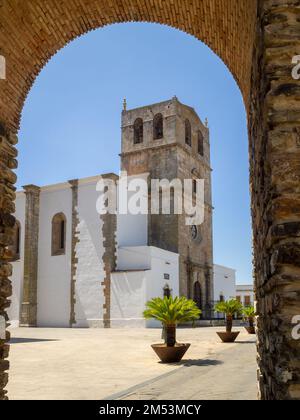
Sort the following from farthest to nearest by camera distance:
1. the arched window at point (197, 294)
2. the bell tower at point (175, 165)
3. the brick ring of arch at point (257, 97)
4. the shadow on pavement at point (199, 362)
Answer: the arched window at point (197, 294)
the bell tower at point (175, 165)
the shadow on pavement at point (199, 362)
the brick ring of arch at point (257, 97)

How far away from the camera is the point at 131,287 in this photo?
25.1 meters

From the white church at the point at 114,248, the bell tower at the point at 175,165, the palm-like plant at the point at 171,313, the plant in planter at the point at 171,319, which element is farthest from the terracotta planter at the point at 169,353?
the bell tower at the point at 175,165

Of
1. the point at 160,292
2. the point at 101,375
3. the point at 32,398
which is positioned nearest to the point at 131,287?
the point at 160,292

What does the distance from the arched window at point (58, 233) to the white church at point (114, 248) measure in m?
0.06

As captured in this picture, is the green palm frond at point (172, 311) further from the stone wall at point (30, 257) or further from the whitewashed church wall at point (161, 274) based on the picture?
the stone wall at point (30, 257)

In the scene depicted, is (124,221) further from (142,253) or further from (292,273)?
(292,273)

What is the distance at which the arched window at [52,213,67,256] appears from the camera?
94.3 feet

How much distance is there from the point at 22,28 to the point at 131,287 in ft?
66.4

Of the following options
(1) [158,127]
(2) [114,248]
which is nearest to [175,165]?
(1) [158,127]

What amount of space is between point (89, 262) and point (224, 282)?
15.1 m

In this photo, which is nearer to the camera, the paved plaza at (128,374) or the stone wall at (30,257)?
the paved plaza at (128,374)

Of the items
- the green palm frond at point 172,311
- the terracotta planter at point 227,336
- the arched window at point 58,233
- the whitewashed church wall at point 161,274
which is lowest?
the terracotta planter at point 227,336

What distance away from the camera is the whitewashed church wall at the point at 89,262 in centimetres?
2625

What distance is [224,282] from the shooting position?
38156mm
